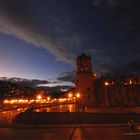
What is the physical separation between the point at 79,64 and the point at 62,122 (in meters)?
43.2

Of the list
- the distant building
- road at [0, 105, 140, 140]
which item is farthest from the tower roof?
road at [0, 105, 140, 140]

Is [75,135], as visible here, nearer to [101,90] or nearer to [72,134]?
[72,134]

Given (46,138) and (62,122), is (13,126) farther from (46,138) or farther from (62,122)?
(46,138)

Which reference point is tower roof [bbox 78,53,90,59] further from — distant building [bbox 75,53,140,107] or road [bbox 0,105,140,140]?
road [bbox 0,105,140,140]

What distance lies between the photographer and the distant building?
65438mm

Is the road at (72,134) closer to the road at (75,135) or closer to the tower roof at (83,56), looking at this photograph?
the road at (75,135)

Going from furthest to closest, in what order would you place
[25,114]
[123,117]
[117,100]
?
[117,100], [25,114], [123,117]

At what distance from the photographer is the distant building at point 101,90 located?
65.4 m

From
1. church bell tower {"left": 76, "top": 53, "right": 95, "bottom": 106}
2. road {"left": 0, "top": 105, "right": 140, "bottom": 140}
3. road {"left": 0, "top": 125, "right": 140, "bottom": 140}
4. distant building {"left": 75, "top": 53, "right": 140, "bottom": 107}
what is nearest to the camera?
road {"left": 0, "top": 125, "right": 140, "bottom": 140}

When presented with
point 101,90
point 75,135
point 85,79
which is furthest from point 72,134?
point 101,90

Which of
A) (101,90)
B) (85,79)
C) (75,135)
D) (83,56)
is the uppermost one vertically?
(83,56)

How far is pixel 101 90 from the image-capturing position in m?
67.9

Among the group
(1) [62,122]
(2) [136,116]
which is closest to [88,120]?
(1) [62,122]

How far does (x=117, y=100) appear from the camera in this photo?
2606 inches
